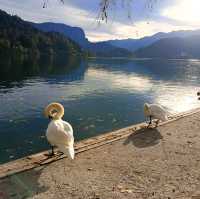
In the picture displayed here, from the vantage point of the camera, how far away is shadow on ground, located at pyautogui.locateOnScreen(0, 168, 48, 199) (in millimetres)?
8961

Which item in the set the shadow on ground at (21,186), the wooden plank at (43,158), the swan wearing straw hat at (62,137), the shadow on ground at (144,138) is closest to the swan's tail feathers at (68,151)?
the swan wearing straw hat at (62,137)

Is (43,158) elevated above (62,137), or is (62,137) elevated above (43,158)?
(62,137)

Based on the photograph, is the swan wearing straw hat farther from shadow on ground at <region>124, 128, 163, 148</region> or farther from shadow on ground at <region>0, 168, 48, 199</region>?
shadow on ground at <region>124, 128, 163, 148</region>

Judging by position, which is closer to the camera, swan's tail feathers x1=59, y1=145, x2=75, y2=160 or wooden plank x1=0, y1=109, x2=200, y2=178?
wooden plank x1=0, y1=109, x2=200, y2=178

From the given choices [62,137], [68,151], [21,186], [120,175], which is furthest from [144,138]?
[21,186]

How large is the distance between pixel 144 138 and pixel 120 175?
4924 mm

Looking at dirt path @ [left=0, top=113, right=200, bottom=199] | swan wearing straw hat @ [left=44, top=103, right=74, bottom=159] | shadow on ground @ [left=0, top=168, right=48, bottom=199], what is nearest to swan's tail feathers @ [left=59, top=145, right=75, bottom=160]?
swan wearing straw hat @ [left=44, top=103, right=74, bottom=159]

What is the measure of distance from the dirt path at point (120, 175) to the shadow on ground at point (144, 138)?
50mm

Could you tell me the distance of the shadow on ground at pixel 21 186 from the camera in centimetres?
896

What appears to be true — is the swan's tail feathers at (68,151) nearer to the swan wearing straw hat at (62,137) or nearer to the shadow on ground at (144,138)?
the swan wearing straw hat at (62,137)

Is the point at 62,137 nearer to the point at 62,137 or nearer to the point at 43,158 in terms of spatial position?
the point at 62,137

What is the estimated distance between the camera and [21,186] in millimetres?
9477

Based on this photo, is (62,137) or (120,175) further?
(62,137)

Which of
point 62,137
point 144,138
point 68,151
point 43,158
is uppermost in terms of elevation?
point 62,137
